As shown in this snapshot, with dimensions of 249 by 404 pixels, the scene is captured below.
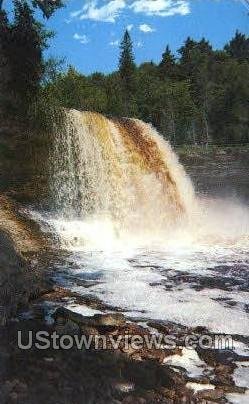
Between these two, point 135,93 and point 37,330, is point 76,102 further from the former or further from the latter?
point 37,330

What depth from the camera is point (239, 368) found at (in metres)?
5.98

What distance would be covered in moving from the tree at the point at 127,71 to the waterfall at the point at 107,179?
38591 mm

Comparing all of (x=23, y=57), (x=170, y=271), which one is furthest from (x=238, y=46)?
(x=170, y=271)

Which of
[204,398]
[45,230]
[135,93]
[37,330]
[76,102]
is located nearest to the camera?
[204,398]

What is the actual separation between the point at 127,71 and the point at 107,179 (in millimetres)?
43129

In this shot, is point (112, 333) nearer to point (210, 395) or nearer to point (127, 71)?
point (210, 395)

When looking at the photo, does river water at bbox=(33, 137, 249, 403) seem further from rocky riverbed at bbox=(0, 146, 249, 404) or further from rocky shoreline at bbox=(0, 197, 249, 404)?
rocky shoreline at bbox=(0, 197, 249, 404)

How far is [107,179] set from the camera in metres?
16.7

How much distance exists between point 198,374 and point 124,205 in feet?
36.6

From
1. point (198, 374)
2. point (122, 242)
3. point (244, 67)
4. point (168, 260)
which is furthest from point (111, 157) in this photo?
point (244, 67)

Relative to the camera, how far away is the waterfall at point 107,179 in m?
16.4

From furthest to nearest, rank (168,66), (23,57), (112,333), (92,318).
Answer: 1. (168,66)
2. (23,57)
3. (92,318)
4. (112,333)

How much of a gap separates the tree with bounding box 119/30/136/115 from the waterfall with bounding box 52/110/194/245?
127 ft

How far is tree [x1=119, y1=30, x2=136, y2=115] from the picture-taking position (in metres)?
56.6
